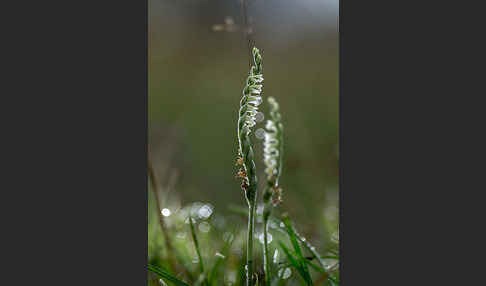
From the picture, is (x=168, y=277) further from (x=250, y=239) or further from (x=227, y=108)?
(x=227, y=108)

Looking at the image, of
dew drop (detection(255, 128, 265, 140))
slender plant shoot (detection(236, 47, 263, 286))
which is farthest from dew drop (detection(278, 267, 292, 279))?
dew drop (detection(255, 128, 265, 140))

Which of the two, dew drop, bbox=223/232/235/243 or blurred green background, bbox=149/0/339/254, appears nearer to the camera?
dew drop, bbox=223/232/235/243

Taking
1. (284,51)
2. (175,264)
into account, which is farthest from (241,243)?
(284,51)

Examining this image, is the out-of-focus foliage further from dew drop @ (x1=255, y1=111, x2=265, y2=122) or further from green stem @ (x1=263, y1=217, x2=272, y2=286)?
dew drop @ (x1=255, y1=111, x2=265, y2=122)

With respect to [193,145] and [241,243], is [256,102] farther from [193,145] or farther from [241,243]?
[193,145]

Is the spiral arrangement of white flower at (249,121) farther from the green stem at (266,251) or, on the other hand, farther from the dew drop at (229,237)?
A: the dew drop at (229,237)

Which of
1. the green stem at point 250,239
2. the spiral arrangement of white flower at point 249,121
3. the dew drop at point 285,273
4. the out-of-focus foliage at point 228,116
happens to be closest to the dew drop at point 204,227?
the out-of-focus foliage at point 228,116
